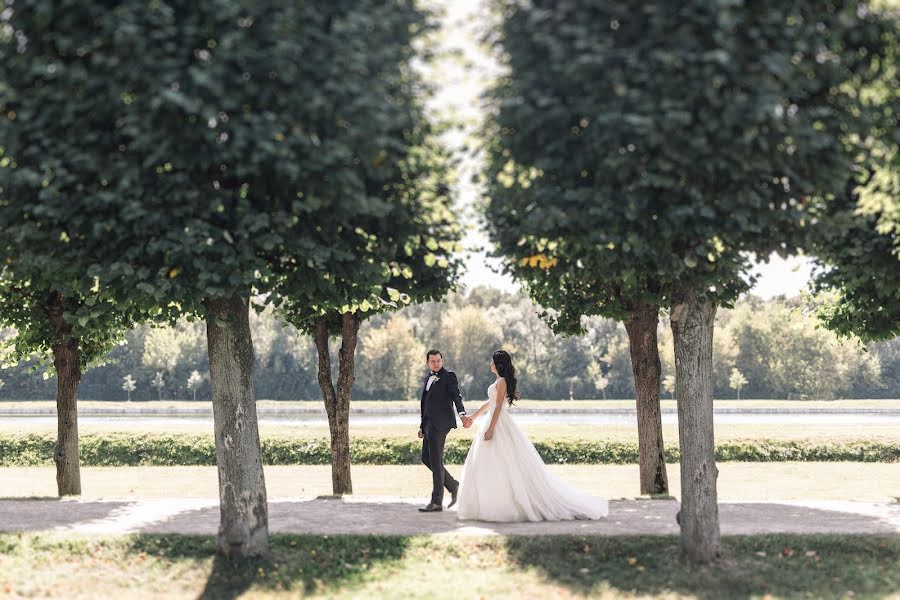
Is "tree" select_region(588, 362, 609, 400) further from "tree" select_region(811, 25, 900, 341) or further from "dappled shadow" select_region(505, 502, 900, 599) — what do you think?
"dappled shadow" select_region(505, 502, 900, 599)

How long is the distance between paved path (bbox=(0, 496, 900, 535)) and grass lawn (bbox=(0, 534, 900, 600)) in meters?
0.65

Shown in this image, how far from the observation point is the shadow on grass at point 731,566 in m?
10.3

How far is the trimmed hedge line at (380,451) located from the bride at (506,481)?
49.2ft

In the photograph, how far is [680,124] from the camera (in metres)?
8.66

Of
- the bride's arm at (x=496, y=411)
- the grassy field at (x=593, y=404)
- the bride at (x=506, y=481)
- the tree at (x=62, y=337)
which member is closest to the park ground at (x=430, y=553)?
the bride at (x=506, y=481)

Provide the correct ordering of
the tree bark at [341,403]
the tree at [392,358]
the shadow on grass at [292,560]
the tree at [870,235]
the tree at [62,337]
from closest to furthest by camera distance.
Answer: the tree at [870,235] < the shadow on grass at [292,560] < the tree at [62,337] < the tree bark at [341,403] < the tree at [392,358]

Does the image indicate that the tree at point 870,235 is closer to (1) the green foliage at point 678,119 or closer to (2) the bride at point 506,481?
(1) the green foliage at point 678,119

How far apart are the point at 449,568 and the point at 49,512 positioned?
760cm

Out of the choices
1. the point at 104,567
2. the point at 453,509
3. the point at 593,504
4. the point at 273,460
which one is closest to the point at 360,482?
the point at 273,460

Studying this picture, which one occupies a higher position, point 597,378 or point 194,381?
point 194,381

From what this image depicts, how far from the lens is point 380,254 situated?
37.7 ft

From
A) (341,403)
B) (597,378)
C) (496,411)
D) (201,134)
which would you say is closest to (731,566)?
(496,411)

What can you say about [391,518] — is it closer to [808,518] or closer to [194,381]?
[808,518]

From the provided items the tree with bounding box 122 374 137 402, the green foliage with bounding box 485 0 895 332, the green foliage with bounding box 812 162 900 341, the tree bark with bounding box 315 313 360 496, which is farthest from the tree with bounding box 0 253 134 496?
the tree with bounding box 122 374 137 402
